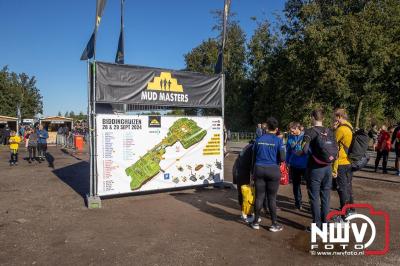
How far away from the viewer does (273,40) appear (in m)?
37.0

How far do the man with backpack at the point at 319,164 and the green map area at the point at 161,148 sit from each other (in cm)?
405

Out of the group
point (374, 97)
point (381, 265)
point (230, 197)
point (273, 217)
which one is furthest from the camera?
point (374, 97)

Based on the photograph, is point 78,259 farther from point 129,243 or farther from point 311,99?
point 311,99

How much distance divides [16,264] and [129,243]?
1.53 metres

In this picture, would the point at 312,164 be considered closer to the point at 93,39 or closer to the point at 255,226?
the point at 255,226

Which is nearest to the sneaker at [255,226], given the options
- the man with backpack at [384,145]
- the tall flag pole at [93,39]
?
Answer: the tall flag pole at [93,39]

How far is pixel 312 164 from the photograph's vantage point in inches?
223

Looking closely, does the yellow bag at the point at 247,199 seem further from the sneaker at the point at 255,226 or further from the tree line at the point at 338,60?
the tree line at the point at 338,60

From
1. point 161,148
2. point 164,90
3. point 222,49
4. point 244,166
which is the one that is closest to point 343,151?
point 244,166

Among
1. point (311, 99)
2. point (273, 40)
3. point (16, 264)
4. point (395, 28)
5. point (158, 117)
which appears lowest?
point (16, 264)

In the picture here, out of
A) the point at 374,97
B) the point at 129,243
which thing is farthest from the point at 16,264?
the point at 374,97

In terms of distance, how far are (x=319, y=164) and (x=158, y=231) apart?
285 centimetres

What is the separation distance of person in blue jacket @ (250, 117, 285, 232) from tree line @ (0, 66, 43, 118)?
53085 mm

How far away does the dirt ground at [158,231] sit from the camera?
483 centimetres
